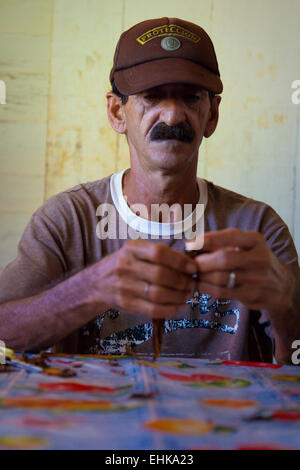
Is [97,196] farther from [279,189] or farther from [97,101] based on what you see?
[279,189]

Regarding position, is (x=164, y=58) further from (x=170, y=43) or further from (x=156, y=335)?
(x=156, y=335)

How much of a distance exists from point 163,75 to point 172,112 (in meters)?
0.11

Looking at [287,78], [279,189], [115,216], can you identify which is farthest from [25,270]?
[287,78]

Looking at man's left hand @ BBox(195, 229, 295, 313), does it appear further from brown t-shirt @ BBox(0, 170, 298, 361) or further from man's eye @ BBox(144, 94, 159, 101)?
man's eye @ BBox(144, 94, 159, 101)

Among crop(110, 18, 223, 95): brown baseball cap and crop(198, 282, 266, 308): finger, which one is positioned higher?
crop(110, 18, 223, 95): brown baseball cap

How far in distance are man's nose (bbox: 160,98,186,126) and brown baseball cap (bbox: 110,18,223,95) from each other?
Answer: 0.25 feet

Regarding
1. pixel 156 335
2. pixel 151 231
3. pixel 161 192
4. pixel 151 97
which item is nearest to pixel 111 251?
pixel 151 231

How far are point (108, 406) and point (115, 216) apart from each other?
2.79 feet

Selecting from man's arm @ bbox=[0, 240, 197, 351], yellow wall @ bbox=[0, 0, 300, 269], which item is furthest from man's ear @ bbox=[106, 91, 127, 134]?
yellow wall @ bbox=[0, 0, 300, 269]

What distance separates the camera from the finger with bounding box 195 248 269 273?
3.62 feet

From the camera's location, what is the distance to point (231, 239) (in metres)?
1.12

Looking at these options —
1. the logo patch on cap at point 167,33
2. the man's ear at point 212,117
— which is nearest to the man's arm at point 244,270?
the man's ear at point 212,117

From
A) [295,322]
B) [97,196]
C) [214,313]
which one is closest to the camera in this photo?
[295,322]

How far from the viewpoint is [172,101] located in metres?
1.62
